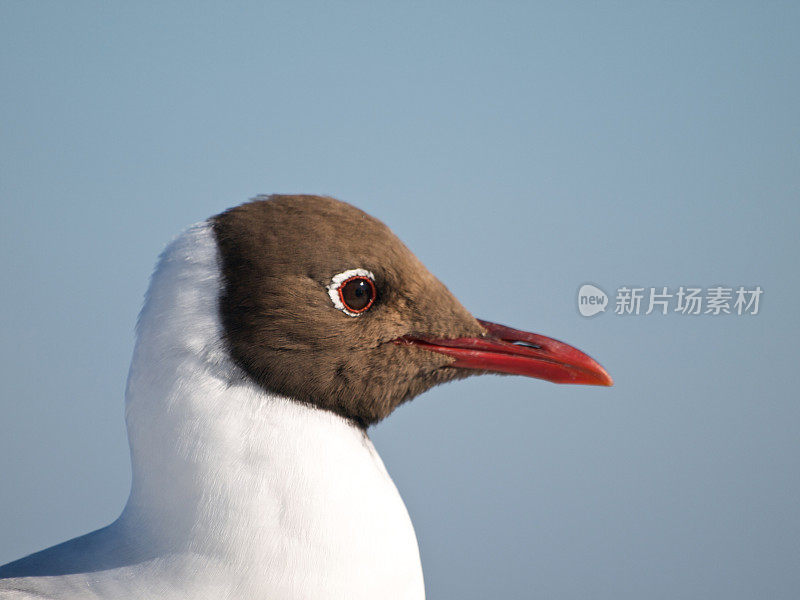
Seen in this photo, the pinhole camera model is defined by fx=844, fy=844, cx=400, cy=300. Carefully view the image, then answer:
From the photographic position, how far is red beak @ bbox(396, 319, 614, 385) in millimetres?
3359

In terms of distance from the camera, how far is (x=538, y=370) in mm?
3422

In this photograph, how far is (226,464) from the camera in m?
2.75

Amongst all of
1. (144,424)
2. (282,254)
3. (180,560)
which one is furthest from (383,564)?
(282,254)

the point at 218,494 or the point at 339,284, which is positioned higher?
the point at 339,284

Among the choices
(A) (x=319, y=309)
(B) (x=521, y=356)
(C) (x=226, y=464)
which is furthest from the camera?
(B) (x=521, y=356)

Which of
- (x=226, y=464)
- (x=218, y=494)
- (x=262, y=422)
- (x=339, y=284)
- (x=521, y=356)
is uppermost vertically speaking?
(x=339, y=284)

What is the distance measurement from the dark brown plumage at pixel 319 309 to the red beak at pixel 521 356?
10cm

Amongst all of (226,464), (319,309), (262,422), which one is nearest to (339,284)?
(319,309)

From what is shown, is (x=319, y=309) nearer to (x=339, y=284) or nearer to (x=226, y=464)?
(x=339, y=284)

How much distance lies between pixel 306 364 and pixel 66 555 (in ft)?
3.67

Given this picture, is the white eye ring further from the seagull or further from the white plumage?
the white plumage

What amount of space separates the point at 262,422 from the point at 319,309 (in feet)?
1.46

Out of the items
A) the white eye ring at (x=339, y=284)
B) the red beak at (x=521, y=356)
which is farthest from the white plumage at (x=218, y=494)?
the red beak at (x=521, y=356)

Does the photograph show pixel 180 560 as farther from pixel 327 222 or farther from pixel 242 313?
pixel 327 222
